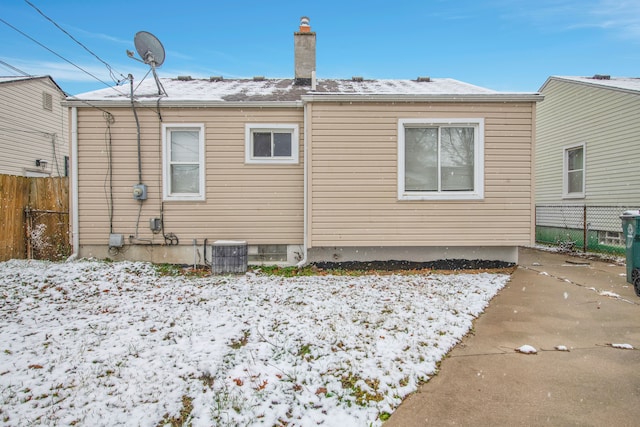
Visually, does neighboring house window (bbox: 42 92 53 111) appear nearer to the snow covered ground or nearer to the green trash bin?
the snow covered ground

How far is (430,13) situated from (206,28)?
36.6 feet

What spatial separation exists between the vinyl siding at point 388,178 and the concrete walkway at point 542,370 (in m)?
2.15

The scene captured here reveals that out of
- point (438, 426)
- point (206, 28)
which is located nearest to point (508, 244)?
point (438, 426)

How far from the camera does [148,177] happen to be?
748 centimetres

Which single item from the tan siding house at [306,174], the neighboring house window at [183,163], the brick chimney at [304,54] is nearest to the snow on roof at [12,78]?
the tan siding house at [306,174]

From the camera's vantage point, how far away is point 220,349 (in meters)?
3.23

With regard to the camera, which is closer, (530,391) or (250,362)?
(530,391)

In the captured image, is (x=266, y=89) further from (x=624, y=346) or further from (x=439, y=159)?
(x=624, y=346)

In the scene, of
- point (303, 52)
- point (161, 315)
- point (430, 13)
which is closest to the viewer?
point (161, 315)

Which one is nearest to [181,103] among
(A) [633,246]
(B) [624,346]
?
(B) [624,346]

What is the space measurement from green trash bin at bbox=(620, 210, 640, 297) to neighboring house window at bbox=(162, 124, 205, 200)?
7555 millimetres

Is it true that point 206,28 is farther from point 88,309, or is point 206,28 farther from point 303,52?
point 88,309

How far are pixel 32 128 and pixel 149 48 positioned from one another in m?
9.45

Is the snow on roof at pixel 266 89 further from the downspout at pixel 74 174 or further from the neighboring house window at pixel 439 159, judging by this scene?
the neighboring house window at pixel 439 159
